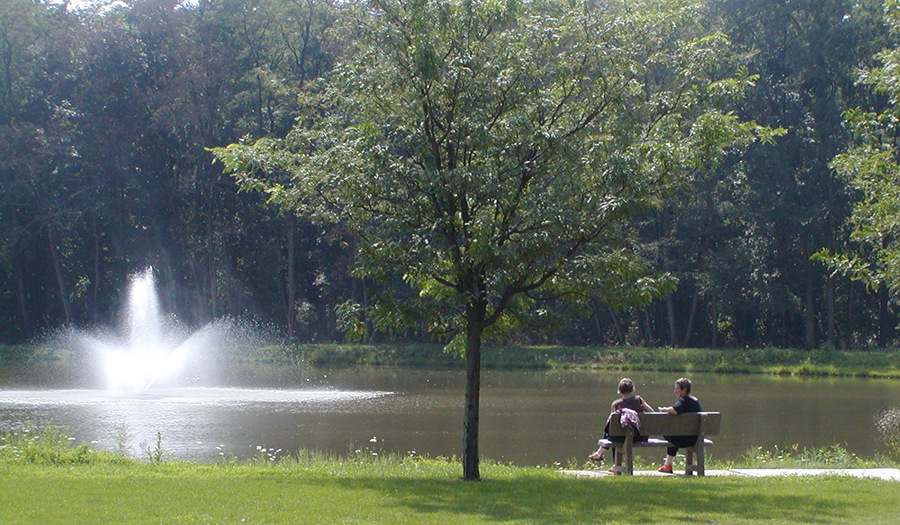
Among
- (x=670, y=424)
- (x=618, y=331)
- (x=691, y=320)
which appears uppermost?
(x=691, y=320)

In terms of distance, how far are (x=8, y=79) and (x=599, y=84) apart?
4851 centimetres

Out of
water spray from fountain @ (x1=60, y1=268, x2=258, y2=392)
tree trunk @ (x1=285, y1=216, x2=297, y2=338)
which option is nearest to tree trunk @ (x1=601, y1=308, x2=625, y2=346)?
tree trunk @ (x1=285, y1=216, x2=297, y2=338)

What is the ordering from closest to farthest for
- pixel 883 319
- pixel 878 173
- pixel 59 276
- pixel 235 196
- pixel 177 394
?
pixel 878 173, pixel 177 394, pixel 883 319, pixel 59 276, pixel 235 196

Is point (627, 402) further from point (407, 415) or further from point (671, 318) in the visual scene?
point (671, 318)

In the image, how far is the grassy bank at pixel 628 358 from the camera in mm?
42344

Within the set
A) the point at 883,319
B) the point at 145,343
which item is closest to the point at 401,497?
the point at 145,343

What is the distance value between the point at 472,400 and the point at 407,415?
12170mm

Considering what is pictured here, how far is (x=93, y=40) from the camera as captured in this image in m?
52.7

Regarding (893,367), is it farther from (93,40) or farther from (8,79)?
(8,79)

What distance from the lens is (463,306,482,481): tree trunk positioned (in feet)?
37.9

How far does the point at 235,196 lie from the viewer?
2131 inches

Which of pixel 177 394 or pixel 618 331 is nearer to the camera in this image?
pixel 177 394

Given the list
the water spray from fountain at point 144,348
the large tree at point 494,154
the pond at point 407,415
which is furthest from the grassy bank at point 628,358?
the large tree at point 494,154

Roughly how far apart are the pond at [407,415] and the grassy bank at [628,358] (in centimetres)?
573
